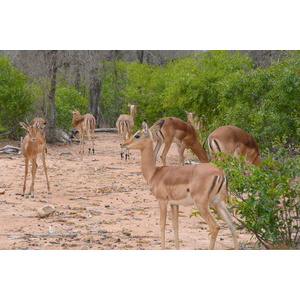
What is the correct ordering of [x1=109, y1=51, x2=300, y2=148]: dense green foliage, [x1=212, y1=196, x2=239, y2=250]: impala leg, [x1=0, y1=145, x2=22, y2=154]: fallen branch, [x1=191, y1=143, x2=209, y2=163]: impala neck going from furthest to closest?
[x1=0, y1=145, x2=22, y2=154]: fallen branch
[x1=191, y1=143, x2=209, y2=163]: impala neck
[x1=109, y1=51, x2=300, y2=148]: dense green foliage
[x1=212, y1=196, x2=239, y2=250]: impala leg

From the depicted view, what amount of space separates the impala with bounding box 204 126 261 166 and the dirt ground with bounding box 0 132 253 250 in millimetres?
1150

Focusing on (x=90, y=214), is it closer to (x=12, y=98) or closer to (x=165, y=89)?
(x=165, y=89)

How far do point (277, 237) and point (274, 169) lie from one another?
0.74 m

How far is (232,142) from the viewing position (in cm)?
845

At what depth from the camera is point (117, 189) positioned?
32.4 feet


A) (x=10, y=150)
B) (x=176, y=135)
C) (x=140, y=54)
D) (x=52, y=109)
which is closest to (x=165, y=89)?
(x=52, y=109)

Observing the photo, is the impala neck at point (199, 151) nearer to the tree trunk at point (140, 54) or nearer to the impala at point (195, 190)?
the impala at point (195, 190)

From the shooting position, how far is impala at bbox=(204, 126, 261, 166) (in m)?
8.39

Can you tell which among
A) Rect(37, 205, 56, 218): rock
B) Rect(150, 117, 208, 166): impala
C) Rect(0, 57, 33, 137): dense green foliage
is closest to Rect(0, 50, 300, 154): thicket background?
Rect(0, 57, 33, 137): dense green foliage

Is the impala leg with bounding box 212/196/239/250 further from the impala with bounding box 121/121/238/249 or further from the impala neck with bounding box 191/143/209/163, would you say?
the impala neck with bounding box 191/143/209/163

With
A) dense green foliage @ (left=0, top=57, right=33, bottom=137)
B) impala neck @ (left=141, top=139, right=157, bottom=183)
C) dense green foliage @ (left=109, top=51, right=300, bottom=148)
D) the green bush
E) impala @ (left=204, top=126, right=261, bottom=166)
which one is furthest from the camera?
the green bush

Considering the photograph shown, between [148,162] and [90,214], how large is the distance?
6.76 feet
